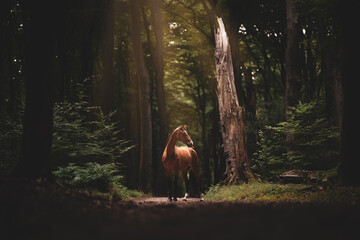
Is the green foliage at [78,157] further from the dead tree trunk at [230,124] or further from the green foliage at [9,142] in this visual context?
the dead tree trunk at [230,124]

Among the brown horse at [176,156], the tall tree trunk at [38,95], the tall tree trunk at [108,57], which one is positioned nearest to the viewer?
the tall tree trunk at [38,95]

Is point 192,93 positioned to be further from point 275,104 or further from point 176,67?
point 275,104

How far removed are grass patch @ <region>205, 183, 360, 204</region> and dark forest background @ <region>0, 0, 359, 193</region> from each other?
3.48ft

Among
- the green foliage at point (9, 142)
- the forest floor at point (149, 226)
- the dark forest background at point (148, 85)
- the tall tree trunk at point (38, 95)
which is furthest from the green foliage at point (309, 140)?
the green foliage at point (9, 142)

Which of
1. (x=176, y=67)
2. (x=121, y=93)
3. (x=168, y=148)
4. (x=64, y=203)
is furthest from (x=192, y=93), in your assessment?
(x=64, y=203)

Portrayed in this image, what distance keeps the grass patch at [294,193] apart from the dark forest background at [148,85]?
3.48 ft

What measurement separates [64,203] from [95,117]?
36.5ft

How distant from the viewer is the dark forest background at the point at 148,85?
6.96 metres

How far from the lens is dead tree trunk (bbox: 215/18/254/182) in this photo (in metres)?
14.0

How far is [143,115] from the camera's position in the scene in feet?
59.6

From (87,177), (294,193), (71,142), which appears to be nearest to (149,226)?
(294,193)

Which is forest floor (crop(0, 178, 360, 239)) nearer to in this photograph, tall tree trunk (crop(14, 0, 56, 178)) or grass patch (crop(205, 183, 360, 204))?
tall tree trunk (crop(14, 0, 56, 178))

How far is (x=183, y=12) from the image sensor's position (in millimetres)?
21375

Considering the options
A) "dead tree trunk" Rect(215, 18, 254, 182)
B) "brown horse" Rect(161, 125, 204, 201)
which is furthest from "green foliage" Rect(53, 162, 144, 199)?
"dead tree trunk" Rect(215, 18, 254, 182)
